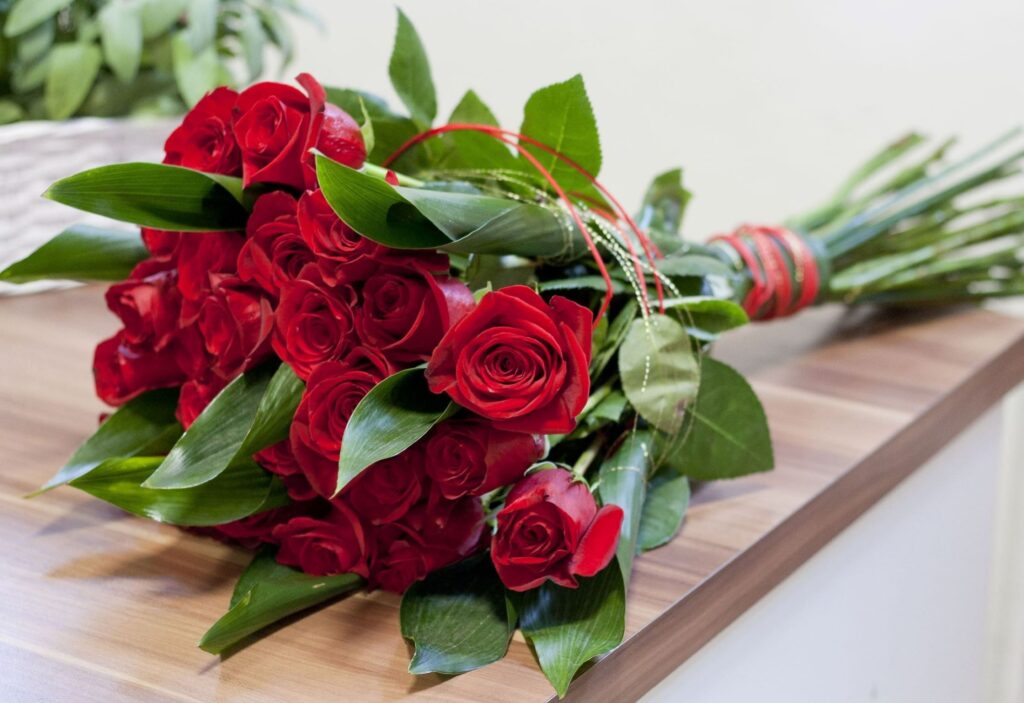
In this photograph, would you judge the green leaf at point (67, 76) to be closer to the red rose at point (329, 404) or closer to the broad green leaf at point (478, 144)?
the broad green leaf at point (478, 144)

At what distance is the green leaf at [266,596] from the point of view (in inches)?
15.9

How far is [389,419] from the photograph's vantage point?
0.41 m

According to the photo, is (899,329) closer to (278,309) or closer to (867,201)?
(867,201)

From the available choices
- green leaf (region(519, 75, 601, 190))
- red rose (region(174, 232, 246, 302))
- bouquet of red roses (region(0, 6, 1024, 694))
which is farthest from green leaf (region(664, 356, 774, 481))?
red rose (region(174, 232, 246, 302))

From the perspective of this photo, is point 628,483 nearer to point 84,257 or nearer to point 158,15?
point 84,257

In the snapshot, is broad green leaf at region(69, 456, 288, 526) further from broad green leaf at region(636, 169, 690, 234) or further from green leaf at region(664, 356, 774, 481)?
broad green leaf at region(636, 169, 690, 234)

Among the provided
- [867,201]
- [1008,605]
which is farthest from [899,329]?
[1008,605]

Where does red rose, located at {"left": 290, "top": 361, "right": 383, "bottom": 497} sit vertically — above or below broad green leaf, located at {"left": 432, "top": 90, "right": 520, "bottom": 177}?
below

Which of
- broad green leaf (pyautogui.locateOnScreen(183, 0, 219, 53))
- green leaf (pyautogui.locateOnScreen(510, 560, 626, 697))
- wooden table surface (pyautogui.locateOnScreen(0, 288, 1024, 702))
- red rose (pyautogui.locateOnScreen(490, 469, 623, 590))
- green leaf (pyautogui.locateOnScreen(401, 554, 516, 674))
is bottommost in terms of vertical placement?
wooden table surface (pyautogui.locateOnScreen(0, 288, 1024, 702))

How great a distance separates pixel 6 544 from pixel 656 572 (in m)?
0.29

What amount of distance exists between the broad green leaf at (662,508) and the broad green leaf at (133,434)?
0.22 m

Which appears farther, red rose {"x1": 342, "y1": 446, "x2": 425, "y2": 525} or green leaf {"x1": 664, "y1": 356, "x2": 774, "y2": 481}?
green leaf {"x1": 664, "y1": 356, "x2": 774, "y2": 481}

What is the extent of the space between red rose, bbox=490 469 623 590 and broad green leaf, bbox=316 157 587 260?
99 millimetres

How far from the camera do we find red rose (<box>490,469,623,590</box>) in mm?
401
